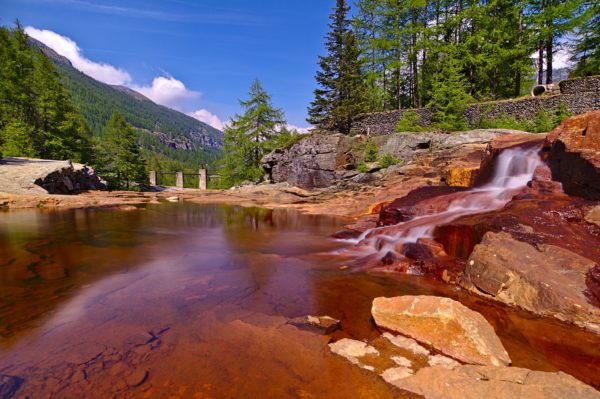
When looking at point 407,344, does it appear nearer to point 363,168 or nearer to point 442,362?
point 442,362

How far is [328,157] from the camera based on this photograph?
2372 cm

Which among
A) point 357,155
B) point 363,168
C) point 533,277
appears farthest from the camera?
point 357,155

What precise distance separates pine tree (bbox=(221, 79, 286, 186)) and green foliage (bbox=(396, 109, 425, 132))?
13.8 meters

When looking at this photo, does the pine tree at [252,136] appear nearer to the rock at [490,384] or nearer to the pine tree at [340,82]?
the pine tree at [340,82]

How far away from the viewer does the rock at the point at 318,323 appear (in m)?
3.60

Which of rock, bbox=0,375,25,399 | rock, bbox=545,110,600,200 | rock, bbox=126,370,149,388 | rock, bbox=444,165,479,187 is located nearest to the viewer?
rock, bbox=0,375,25,399

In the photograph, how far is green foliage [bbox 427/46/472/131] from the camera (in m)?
22.5

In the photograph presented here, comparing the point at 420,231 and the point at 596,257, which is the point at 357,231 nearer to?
the point at 420,231

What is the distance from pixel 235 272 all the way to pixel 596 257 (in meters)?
5.99

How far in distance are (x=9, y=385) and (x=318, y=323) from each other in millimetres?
2959

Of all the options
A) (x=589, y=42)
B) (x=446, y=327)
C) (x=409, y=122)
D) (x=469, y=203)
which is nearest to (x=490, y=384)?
(x=446, y=327)

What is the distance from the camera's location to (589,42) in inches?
883

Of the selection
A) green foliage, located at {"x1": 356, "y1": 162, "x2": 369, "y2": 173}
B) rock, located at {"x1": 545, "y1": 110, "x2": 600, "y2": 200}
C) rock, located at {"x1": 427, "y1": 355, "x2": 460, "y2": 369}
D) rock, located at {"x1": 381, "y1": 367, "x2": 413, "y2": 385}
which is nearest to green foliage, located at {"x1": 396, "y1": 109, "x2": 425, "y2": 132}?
green foliage, located at {"x1": 356, "y1": 162, "x2": 369, "y2": 173}

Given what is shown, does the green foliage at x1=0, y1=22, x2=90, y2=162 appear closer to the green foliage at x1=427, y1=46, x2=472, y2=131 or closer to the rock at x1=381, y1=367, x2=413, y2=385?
the rock at x1=381, y1=367, x2=413, y2=385
